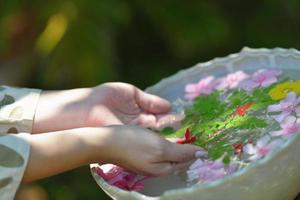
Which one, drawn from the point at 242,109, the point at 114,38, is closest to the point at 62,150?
the point at 242,109

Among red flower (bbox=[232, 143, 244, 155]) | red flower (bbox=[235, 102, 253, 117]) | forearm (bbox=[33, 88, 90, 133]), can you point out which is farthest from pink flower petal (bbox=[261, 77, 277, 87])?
forearm (bbox=[33, 88, 90, 133])

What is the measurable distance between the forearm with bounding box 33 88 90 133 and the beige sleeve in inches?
0.5

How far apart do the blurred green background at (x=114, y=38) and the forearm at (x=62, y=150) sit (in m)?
0.80

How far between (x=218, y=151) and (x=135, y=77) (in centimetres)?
119

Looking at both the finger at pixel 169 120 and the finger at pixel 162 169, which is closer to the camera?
the finger at pixel 162 169

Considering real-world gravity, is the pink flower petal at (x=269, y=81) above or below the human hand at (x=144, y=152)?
above

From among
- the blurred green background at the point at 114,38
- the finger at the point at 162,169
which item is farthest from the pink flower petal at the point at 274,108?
the blurred green background at the point at 114,38

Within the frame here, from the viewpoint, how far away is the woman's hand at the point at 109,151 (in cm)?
93

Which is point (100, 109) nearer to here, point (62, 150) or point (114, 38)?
point (62, 150)

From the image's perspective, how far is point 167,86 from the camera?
1.19 m

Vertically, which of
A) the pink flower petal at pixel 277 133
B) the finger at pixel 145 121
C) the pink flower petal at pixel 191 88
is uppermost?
the pink flower petal at pixel 277 133

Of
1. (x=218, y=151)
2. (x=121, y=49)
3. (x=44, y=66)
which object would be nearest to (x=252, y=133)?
(x=218, y=151)

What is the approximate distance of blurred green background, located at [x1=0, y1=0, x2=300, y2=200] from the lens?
1.74 metres

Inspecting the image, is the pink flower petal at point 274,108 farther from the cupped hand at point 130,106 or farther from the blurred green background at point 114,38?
the blurred green background at point 114,38
